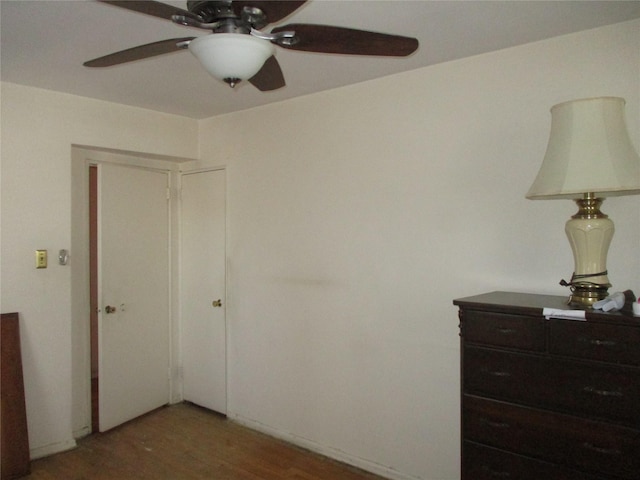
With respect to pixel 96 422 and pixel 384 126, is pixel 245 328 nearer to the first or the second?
pixel 96 422

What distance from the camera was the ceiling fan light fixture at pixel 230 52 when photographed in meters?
1.30

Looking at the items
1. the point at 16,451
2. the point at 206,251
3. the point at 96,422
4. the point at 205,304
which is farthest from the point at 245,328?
the point at 16,451

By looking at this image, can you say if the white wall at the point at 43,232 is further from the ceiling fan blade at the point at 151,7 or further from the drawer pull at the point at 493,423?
the drawer pull at the point at 493,423

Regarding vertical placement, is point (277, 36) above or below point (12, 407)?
above

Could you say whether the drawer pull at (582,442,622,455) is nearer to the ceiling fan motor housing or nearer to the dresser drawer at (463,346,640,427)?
the dresser drawer at (463,346,640,427)

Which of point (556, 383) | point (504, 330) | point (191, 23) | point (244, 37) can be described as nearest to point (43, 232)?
point (191, 23)

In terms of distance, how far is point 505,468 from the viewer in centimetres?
188

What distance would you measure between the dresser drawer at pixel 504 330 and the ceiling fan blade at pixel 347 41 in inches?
46.1

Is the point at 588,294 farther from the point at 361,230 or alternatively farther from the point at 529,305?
the point at 361,230

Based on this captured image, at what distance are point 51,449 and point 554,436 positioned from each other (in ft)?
10.4

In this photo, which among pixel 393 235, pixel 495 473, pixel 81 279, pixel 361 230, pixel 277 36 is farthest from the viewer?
pixel 81 279

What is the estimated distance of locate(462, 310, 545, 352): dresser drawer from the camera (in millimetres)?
1802

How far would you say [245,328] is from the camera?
353 cm

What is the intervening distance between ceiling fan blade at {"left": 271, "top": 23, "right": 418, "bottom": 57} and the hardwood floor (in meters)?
2.50
